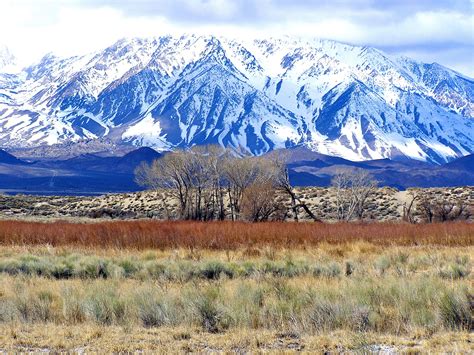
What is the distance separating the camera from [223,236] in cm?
2400

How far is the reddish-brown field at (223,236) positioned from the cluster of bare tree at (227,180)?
1750 centimetres

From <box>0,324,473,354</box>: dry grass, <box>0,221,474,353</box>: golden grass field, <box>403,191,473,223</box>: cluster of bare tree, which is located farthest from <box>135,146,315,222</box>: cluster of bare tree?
<box>0,324,473,354</box>: dry grass

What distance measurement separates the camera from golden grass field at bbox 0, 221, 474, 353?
32.1 feet

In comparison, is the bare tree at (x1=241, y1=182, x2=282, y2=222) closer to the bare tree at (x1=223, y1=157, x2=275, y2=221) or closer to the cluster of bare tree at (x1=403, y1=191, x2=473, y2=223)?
the bare tree at (x1=223, y1=157, x2=275, y2=221)

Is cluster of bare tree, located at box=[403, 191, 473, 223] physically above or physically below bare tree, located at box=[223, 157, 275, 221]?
Result: below

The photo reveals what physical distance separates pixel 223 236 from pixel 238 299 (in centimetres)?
1187

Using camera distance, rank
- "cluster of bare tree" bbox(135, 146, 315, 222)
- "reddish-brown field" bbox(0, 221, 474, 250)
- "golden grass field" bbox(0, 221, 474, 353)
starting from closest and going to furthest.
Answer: "golden grass field" bbox(0, 221, 474, 353) → "reddish-brown field" bbox(0, 221, 474, 250) → "cluster of bare tree" bbox(135, 146, 315, 222)

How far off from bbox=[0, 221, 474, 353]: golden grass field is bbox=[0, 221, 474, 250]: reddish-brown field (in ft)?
3.88

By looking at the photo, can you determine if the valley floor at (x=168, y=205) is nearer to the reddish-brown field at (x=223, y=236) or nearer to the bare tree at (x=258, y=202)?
the bare tree at (x=258, y=202)

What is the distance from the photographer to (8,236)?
24.6 m

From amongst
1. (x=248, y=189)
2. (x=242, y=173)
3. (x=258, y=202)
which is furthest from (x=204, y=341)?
(x=242, y=173)

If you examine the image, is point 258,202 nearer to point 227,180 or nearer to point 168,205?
point 227,180

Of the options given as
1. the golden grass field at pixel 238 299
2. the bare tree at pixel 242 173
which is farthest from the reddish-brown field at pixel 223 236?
the bare tree at pixel 242 173

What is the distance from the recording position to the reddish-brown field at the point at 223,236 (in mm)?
23016
